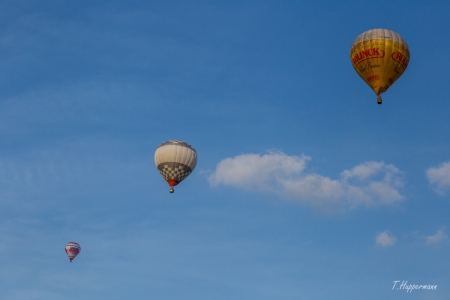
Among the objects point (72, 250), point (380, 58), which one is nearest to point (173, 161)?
point (380, 58)

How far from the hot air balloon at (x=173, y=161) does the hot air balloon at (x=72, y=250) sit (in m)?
26.6

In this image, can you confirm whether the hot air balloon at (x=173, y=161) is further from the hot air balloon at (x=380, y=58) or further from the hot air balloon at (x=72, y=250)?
the hot air balloon at (x=72, y=250)

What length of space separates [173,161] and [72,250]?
28128mm

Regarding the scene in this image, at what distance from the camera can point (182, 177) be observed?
242 ft

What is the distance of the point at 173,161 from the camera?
240ft

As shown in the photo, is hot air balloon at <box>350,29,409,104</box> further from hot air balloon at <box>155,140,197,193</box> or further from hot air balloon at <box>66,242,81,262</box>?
hot air balloon at <box>66,242,81,262</box>

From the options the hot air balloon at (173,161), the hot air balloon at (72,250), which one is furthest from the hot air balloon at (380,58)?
the hot air balloon at (72,250)

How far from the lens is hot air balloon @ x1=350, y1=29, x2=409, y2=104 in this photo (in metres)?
60.9

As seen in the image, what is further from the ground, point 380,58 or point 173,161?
point 173,161

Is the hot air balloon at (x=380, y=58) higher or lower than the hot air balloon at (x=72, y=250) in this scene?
lower

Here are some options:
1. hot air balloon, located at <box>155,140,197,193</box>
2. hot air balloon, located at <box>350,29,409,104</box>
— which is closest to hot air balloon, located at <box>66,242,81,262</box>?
hot air balloon, located at <box>155,140,197,193</box>

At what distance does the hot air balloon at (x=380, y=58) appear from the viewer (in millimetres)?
60938

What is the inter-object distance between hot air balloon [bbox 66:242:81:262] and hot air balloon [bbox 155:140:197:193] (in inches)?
1046

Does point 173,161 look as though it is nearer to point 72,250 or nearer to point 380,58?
point 380,58
